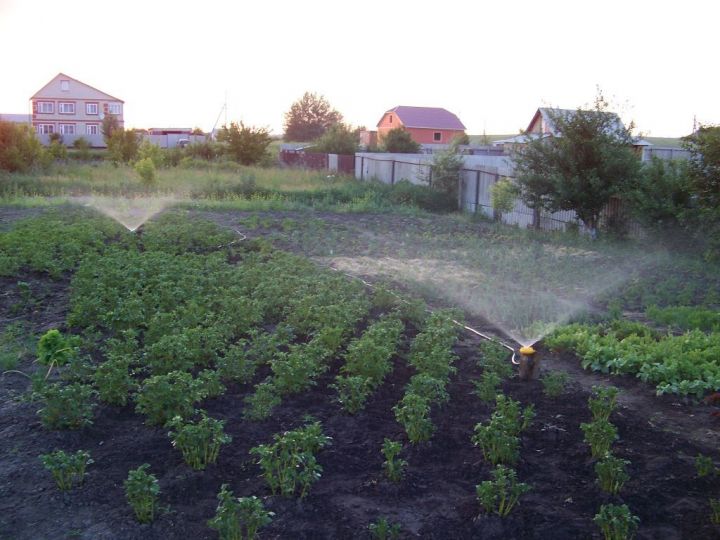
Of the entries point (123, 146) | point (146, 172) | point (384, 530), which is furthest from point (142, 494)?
point (123, 146)

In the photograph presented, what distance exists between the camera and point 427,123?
61.8 m

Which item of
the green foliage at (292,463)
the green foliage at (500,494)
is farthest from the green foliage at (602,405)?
the green foliage at (292,463)

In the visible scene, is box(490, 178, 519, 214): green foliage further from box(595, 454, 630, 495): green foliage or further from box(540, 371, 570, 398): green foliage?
box(595, 454, 630, 495): green foliage

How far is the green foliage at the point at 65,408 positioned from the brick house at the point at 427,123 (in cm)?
5764

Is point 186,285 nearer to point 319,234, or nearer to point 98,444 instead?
point 98,444

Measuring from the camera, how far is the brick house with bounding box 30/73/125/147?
60.6 m

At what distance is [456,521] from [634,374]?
3.03 m

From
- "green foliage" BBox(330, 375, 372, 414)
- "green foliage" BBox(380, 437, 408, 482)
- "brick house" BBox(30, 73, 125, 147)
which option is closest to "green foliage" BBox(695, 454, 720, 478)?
"green foliage" BBox(380, 437, 408, 482)

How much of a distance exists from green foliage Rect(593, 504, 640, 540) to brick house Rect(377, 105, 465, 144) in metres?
58.7

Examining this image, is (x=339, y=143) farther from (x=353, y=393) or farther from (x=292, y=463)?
(x=292, y=463)

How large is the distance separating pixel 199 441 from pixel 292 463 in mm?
590

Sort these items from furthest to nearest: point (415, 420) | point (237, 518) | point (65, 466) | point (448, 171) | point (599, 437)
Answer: point (448, 171) < point (415, 420) < point (599, 437) < point (65, 466) < point (237, 518)

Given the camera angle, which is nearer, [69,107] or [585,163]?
[585,163]

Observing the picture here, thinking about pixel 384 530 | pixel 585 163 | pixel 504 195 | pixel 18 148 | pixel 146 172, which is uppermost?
pixel 18 148
